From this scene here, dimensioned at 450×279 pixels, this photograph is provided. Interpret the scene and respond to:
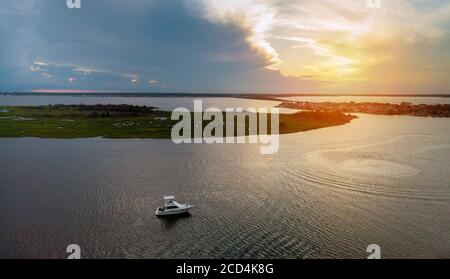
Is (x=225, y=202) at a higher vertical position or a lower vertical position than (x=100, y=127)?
lower

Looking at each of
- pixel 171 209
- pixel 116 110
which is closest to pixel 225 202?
pixel 171 209

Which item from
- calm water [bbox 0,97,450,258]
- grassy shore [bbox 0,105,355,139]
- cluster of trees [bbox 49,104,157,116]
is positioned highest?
cluster of trees [bbox 49,104,157,116]

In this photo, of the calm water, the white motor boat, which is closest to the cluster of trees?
the calm water

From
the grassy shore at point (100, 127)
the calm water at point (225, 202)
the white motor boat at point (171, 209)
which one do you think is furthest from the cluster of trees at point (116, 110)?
the white motor boat at point (171, 209)

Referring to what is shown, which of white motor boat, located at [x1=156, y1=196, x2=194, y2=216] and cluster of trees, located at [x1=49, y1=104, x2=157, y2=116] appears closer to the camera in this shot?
white motor boat, located at [x1=156, y1=196, x2=194, y2=216]

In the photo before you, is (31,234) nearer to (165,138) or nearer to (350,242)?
(350,242)

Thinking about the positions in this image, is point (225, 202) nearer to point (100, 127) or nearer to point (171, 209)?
point (171, 209)

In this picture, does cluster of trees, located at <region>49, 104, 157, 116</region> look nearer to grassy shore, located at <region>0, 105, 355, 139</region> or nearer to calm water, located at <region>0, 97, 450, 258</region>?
grassy shore, located at <region>0, 105, 355, 139</region>

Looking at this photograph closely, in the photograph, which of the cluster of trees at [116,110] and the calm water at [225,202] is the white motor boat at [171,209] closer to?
the calm water at [225,202]
